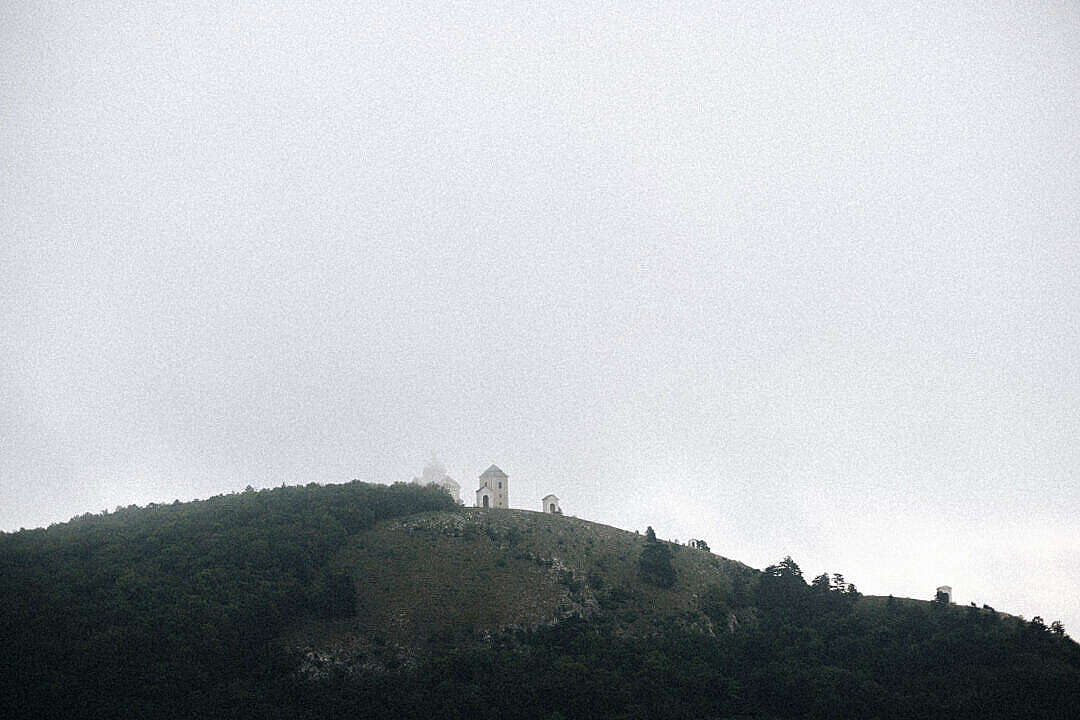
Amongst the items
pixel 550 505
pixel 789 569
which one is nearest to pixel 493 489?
pixel 550 505

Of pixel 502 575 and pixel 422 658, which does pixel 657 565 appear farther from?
pixel 422 658

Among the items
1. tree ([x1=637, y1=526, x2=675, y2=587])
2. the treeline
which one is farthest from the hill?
the treeline

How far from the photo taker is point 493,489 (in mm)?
111938

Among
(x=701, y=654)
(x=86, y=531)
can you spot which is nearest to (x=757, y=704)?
(x=701, y=654)

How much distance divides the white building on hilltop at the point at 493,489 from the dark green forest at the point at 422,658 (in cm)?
2992

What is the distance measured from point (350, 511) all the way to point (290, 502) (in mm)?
8709

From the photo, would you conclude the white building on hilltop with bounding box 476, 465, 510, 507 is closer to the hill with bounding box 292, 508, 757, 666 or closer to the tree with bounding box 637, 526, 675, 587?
the hill with bounding box 292, 508, 757, 666

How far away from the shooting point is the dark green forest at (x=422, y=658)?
5395 centimetres

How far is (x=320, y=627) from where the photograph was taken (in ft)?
218

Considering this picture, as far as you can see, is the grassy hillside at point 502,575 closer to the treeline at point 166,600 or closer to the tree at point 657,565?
the tree at point 657,565

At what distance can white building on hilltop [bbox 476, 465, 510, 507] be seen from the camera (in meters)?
111

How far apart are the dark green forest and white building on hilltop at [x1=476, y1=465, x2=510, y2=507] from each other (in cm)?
2992

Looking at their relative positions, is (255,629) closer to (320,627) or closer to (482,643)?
(320,627)

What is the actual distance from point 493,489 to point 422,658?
48.7m
